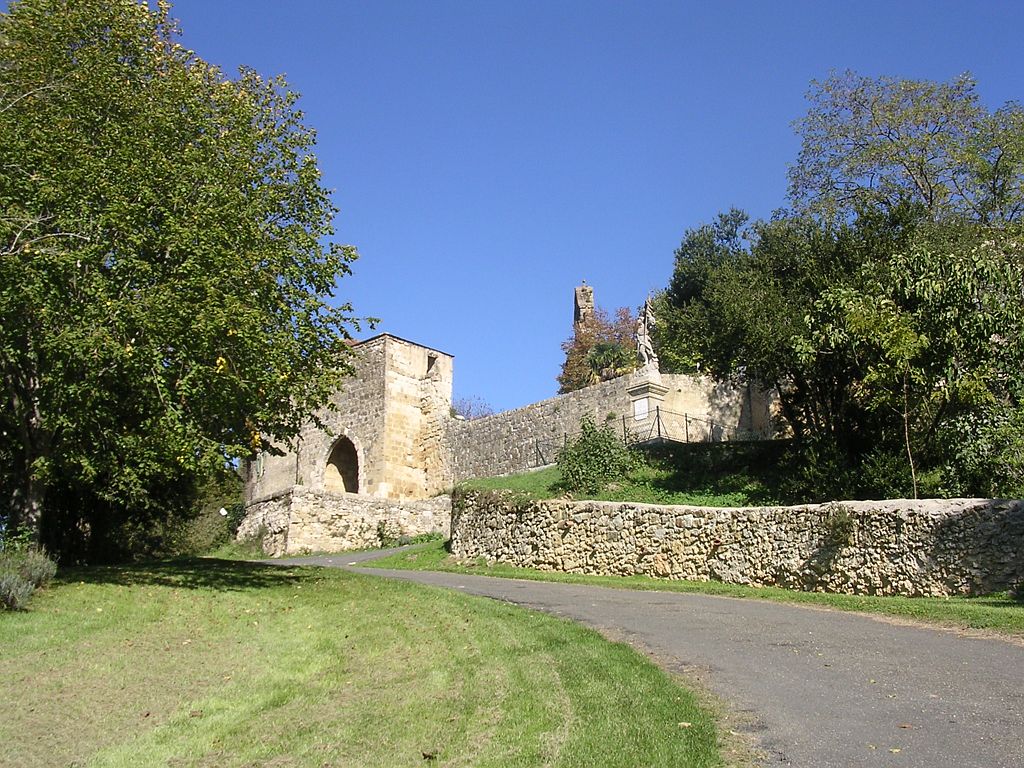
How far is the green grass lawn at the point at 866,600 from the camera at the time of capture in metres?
10.1

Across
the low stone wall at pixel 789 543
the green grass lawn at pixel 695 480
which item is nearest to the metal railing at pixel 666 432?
the green grass lawn at pixel 695 480

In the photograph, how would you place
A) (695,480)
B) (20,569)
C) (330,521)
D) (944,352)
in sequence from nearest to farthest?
(20,569)
(944,352)
(695,480)
(330,521)

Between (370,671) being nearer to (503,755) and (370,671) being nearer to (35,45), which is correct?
(503,755)

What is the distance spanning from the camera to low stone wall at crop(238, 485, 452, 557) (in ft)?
86.3

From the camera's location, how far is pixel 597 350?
41.5m

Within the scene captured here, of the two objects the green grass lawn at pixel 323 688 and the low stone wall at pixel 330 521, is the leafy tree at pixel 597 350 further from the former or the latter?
the green grass lawn at pixel 323 688

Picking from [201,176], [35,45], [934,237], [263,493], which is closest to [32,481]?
[201,176]

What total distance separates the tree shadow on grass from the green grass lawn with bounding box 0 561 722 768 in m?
1.18

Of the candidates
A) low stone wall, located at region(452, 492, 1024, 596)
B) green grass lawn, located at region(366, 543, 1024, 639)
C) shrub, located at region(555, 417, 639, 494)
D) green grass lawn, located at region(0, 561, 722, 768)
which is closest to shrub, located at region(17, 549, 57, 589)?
green grass lawn, located at region(0, 561, 722, 768)

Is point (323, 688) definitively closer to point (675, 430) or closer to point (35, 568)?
point (35, 568)

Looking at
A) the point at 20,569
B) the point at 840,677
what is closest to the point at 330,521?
the point at 20,569

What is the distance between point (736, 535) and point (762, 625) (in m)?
5.30

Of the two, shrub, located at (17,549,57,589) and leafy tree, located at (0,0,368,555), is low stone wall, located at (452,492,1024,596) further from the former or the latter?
shrub, located at (17,549,57,589)

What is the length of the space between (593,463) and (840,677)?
14369 millimetres
